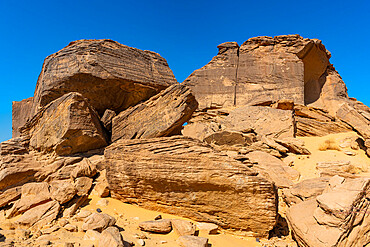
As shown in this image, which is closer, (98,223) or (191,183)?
(98,223)

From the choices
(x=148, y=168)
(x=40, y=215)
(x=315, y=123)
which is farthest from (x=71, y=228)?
(x=315, y=123)

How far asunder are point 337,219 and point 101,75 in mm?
6687

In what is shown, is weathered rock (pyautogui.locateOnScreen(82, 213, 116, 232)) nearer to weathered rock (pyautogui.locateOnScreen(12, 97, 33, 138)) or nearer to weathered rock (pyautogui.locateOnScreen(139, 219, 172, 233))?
weathered rock (pyautogui.locateOnScreen(139, 219, 172, 233))

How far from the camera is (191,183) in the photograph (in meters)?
4.55

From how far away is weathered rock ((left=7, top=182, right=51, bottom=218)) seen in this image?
4.46 m

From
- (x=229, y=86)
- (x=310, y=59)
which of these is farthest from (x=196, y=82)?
(x=310, y=59)

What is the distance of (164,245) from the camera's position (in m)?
3.60

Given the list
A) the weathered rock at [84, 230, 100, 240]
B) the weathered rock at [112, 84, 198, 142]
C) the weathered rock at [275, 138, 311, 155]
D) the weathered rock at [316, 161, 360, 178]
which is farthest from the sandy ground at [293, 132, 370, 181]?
the weathered rock at [84, 230, 100, 240]

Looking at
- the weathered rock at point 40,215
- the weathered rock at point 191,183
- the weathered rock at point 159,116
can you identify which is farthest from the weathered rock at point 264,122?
the weathered rock at point 40,215

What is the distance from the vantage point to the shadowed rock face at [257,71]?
59.2ft

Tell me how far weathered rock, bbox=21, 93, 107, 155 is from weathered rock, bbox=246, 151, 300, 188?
4458 millimetres

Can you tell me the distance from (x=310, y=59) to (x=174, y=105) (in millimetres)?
17987

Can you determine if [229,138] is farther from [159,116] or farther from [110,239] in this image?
[110,239]

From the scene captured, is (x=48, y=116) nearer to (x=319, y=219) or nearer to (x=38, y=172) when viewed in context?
(x=38, y=172)
